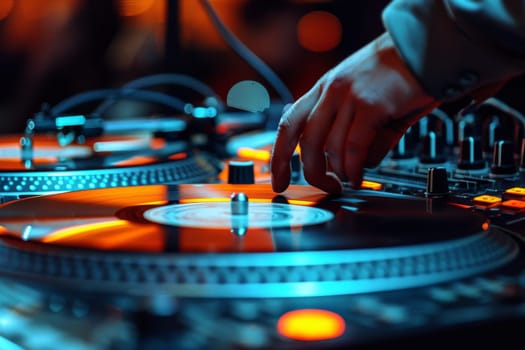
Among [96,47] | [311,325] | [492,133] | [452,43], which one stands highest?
[96,47]

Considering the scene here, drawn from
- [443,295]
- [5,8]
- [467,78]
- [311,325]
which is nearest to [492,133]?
[467,78]

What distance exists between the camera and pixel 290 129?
86 centimetres

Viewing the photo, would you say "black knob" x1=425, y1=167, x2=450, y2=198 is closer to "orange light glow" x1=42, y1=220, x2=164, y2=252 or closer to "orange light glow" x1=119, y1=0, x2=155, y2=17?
"orange light glow" x1=42, y1=220, x2=164, y2=252

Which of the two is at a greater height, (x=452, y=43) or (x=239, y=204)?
(x=452, y=43)

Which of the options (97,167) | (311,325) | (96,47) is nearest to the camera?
(311,325)

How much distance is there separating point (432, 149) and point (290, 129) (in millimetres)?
462

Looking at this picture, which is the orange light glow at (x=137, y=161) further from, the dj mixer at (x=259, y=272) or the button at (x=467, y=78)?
the button at (x=467, y=78)

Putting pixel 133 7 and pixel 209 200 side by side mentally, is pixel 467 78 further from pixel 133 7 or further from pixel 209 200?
pixel 133 7

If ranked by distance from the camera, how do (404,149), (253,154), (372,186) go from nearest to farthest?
(372,186) → (404,149) → (253,154)

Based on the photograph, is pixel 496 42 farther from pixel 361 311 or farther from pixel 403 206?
pixel 361 311

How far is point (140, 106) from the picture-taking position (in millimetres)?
3277

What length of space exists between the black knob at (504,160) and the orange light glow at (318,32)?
325 centimetres

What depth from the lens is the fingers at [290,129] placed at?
0.86 metres

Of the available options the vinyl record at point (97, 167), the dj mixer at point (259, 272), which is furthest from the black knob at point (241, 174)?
the dj mixer at point (259, 272)
